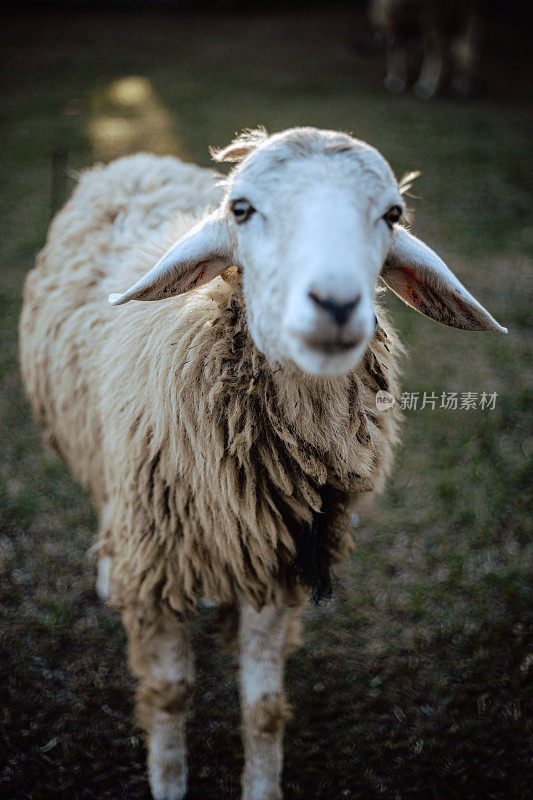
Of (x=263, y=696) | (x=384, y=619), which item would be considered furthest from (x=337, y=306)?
(x=384, y=619)

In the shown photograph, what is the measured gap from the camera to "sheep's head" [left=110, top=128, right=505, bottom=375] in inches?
47.2

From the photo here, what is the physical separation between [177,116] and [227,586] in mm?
8464

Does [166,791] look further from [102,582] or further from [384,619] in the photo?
[384,619]

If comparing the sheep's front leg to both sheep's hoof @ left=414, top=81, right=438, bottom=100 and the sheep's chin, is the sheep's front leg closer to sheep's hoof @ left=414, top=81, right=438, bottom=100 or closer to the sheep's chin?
the sheep's chin

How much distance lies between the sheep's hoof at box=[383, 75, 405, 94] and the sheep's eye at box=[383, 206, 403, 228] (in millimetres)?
10389

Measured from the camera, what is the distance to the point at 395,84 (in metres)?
10.5

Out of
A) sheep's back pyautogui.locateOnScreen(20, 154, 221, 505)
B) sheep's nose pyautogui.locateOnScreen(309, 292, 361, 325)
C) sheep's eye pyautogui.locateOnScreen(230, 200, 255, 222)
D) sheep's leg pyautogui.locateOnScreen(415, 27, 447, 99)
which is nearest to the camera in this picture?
sheep's nose pyautogui.locateOnScreen(309, 292, 361, 325)

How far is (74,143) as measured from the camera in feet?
25.1

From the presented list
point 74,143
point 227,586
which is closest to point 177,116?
point 74,143

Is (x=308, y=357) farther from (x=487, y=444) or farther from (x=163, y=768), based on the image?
(x=487, y=444)

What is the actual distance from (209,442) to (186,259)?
1.74 ft

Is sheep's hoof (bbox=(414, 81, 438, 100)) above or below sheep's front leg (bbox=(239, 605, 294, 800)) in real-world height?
above

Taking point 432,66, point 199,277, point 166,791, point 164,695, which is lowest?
point 166,791

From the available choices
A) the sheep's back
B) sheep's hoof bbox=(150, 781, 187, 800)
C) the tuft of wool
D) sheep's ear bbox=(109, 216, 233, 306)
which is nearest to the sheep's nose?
the tuft of wool
